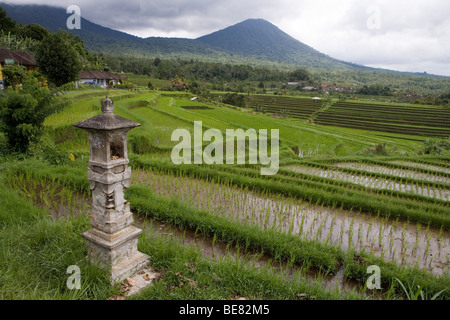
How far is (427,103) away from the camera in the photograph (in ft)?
163

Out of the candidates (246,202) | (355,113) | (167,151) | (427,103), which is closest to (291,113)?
(355,113)

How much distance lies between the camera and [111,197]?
11.9 ft

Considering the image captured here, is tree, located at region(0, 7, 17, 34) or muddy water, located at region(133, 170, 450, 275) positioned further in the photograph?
tree, located at region(0, 7, 17, 34)

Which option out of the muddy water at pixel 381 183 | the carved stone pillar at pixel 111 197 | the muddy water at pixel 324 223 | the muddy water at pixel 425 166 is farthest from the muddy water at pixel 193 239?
the muddy water at pixel 425 166

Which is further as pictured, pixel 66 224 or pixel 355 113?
pixel 355 113

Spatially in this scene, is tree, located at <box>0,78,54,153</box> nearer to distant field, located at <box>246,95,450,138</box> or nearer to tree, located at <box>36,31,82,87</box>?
tree, located at <box>36,31,82,87</box>

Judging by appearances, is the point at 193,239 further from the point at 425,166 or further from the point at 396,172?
the point at 425,166

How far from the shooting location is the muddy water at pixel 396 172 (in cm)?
991

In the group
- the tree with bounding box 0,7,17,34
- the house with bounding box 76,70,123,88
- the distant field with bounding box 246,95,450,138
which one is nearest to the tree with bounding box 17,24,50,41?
the tree with bounding box 0,7,17,34

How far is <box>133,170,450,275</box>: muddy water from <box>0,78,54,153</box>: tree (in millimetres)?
3312

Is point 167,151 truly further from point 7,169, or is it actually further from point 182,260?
point 182,260

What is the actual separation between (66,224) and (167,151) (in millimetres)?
6646

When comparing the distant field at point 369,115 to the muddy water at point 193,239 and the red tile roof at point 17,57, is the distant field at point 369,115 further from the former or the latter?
the muddy water at point 193,239

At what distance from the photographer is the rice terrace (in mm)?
3516
